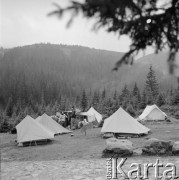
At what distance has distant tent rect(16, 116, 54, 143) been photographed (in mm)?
14592

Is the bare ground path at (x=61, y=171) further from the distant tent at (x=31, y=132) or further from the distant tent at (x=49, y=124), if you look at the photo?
the distant tent at (x=49, y=124)

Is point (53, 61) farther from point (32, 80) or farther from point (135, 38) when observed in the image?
point (135, 38)

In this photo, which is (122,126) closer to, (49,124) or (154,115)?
(49,124)

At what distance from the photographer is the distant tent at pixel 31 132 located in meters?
14.6

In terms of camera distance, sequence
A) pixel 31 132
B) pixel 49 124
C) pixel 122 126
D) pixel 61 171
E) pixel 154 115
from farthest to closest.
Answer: pixel 154 115 < pixel 49 124 < pixel 122 126 < pixel 31 132 < pixel 61 171

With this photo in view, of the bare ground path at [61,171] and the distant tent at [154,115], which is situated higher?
the distant tent at [154,115]

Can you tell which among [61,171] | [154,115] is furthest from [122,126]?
[154,115]

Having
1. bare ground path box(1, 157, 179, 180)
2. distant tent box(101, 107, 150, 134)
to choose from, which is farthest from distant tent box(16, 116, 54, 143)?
bare ground path box(1, 157, 179, 180)

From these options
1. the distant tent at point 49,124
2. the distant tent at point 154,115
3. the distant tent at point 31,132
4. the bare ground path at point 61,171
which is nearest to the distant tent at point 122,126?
the distant tent at point 31,132

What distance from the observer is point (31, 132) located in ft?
49.1

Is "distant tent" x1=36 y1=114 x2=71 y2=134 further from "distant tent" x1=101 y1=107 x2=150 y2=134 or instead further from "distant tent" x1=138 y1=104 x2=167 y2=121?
"distant tent" x1=138 y1=104 x2=167 y2=121

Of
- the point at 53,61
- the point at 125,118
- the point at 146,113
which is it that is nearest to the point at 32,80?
the point at 53,61

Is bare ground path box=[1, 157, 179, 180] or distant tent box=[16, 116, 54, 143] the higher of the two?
distant tent box=[16, 116, 54, 143]

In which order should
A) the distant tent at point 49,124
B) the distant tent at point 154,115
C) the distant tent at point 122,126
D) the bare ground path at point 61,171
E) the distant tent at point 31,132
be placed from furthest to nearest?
1. the distant tent at point 154,115
2. the distant tent at point 49,124
3. the distant tent at point 122,126
4. the distant tent at point 31,132
5. the bare ground path at point 61,171
